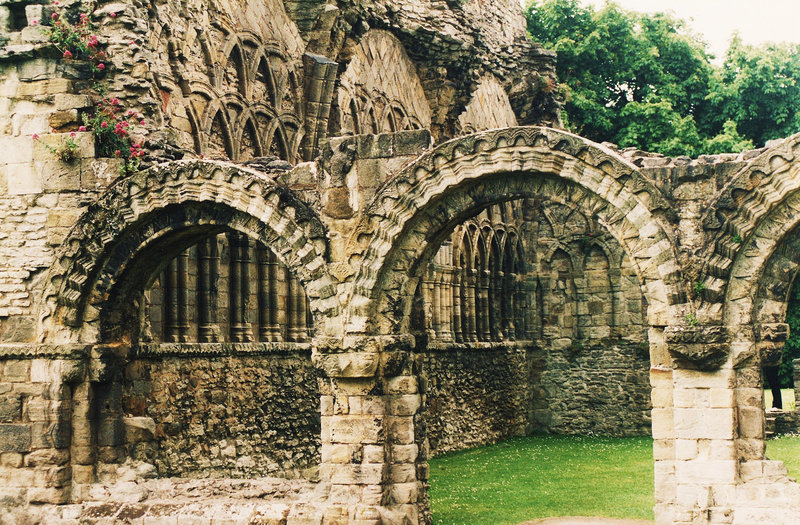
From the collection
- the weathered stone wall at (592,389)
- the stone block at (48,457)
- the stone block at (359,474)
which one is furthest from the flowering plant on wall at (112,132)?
the weathered stone wall at (592,389)

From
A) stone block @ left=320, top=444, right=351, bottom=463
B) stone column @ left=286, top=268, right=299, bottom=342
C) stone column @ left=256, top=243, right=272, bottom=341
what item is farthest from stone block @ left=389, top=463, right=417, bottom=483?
stone column @ left=286, top=268, right=299, bottom=342

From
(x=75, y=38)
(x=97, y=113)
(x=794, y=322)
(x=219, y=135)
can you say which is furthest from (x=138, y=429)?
(x=794, y=322)

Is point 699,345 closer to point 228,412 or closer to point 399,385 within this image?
point 399,385

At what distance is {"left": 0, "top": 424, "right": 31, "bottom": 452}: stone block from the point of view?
35.0 feet

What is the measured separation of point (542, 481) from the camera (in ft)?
48.0

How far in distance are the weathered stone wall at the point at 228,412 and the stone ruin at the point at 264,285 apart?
3cm

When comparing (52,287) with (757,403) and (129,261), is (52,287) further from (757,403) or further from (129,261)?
(757,403)

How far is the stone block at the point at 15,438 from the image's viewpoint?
420 inches

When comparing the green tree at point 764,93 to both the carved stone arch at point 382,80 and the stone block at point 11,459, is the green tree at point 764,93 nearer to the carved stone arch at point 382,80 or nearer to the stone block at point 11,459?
the carved stone arch at point 382,80

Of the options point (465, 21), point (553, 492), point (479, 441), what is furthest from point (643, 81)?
point (553, 492)

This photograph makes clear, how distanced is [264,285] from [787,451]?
851 cm

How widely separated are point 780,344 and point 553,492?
499cm

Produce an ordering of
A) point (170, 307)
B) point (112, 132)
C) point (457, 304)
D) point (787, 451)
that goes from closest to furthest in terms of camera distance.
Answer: point (112, 132) → point (170, 307) → point (787, 451) → point (457, 304)

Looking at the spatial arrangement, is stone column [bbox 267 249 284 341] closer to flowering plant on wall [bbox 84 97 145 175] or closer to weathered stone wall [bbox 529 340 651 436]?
flowering plant on wall [bbox 84 97 145 175]
